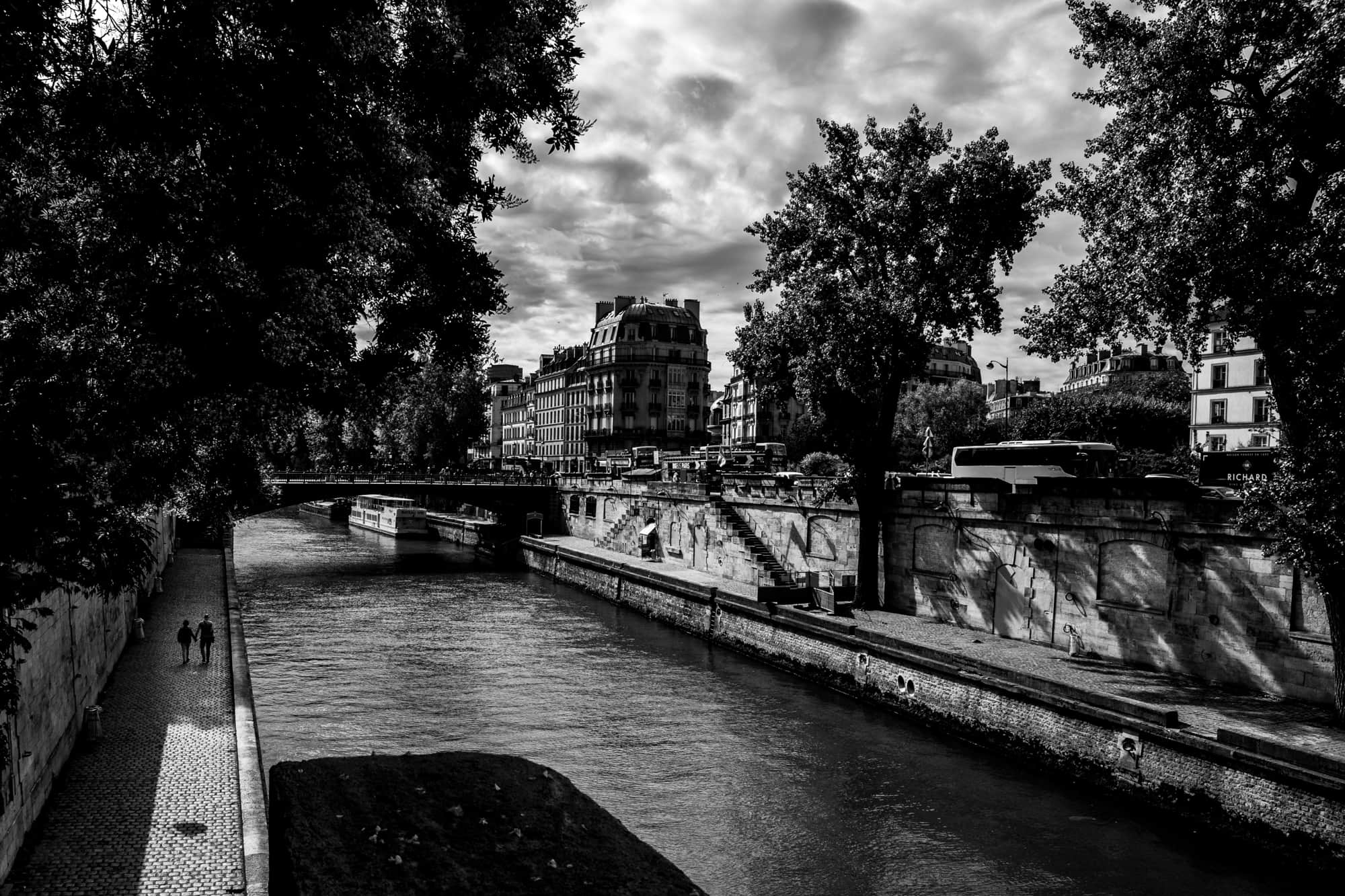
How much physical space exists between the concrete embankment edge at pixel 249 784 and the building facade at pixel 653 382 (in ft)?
265

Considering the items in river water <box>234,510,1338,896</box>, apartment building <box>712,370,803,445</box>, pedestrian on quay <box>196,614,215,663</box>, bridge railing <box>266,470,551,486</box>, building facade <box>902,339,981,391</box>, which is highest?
building facade <box>902,339,981,391</box>

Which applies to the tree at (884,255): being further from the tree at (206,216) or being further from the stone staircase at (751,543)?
the tree at (206,216)

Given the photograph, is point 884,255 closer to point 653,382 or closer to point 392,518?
point 392,518

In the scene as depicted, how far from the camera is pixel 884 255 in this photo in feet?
95.6

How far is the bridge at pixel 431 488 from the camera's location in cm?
6225

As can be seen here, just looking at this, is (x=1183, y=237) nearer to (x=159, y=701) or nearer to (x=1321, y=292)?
(x=1321, y=292)

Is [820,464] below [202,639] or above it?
above

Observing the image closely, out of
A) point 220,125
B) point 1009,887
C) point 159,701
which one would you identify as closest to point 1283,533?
point 1009,887

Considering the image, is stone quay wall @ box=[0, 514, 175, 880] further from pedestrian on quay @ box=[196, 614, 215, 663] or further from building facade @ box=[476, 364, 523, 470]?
building facade @ box=[476, 364, 523, 470]

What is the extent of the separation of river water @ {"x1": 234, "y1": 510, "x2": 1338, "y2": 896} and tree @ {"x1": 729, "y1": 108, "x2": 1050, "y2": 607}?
10286 millimetres

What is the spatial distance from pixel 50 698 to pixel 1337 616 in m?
23.4

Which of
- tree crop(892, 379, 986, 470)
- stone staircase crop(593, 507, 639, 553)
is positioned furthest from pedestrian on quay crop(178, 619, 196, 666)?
tree crop(892, 379, 986, 470)

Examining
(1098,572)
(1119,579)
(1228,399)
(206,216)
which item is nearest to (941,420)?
(1228,399)

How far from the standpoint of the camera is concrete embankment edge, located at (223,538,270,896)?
1162 cm
